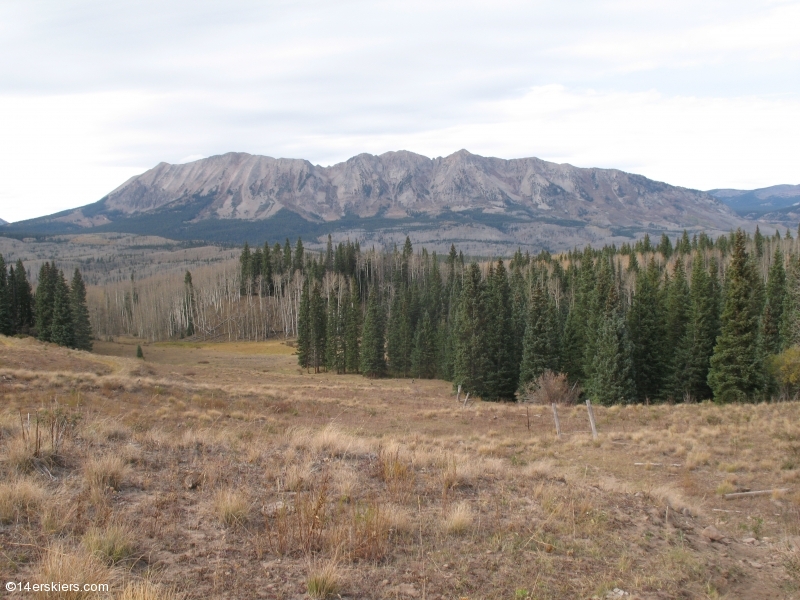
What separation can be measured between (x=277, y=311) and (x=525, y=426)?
103145 mm

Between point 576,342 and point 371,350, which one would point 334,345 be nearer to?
point 371,350

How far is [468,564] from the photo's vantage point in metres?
6.38

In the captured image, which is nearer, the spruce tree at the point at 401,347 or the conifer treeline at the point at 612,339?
the conifer treeline at the point at 612,339

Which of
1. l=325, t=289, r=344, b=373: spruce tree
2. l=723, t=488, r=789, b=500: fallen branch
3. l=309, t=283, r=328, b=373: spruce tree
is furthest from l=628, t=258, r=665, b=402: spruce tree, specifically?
l=309, t=283, r=328, b=373: spruce tree

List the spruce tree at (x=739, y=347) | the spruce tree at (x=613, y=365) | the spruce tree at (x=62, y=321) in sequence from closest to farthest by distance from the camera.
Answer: the spruce tree at (x=739, y=347) < the spruce tree at (x=613, y=365) < the spruce tree at (x=62, y=321)

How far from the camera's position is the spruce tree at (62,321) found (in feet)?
236

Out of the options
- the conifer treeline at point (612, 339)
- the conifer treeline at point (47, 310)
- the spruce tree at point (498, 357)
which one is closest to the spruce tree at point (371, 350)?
the conifer treeline at point (612, 339)

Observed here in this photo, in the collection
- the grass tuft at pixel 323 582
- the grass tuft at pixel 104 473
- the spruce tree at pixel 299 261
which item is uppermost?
the spruce tree at pixel 299 261

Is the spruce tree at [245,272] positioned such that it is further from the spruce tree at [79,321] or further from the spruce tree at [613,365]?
the spruce tree at [613,365]

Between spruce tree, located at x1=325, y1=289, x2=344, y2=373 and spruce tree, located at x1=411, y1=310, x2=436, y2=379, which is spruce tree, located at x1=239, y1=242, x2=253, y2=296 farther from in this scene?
spruce tree, located at x1=411, y1=310, x2=436, y2=379

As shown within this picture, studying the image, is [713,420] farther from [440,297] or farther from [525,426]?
[440,297]

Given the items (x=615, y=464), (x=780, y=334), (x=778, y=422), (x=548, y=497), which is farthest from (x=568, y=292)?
(x=548, y=497)

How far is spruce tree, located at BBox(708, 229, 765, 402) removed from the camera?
39.5 meters

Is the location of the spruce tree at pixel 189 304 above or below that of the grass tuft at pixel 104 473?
below
